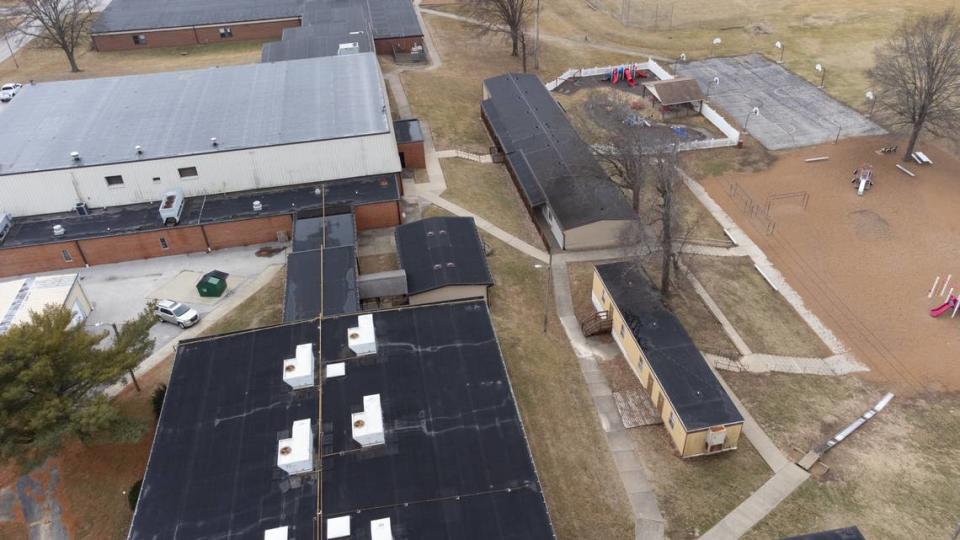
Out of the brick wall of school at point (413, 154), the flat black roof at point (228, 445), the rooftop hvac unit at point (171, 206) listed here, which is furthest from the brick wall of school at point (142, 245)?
the brick wall of school at point (413, 154)

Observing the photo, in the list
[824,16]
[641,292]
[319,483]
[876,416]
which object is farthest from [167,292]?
[824,16]

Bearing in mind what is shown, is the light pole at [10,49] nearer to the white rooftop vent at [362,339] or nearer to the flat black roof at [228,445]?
the flat black roof at [228,445]

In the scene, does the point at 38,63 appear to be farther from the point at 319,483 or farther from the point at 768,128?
the point at 768,128

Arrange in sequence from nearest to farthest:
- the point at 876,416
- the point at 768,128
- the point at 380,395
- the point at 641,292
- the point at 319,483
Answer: the point at 319,483, the point at 380,395, the point at 876,416, the point at 641,292, the point at 768,128

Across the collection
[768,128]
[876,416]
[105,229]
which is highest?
[105,229]

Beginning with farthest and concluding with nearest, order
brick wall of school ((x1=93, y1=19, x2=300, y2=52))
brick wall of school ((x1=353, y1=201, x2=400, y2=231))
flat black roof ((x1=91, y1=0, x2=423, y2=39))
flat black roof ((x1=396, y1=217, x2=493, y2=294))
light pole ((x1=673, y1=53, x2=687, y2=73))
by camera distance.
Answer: brick wall of school ((x1=93, y1=19, x2=300, y2=52))
flat black roof ((x1=91, y1=0, x2=423, y2=39))
light pole ((x1=673, y1=53, x2=687, y2=73))
brick wall of school ((x1=353, y1=201, x2=400, y2=231))
flat black roof ((x1=396, y1=217, x2=493, y2=294))

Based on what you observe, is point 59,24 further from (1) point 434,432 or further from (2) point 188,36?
(1) point 434,432

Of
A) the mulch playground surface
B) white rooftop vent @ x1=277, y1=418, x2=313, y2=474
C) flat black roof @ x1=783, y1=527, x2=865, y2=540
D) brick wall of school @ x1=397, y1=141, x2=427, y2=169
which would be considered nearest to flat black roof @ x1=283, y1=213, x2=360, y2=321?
white rooftop vent @ x1=277, y1=418, x2=313, y2=474

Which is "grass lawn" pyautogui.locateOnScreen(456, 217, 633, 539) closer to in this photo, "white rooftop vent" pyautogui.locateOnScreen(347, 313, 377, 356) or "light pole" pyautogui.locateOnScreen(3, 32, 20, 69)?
"white rooftop vent" pyautogui.locateOnScreen(347, 313, 377, 356)
